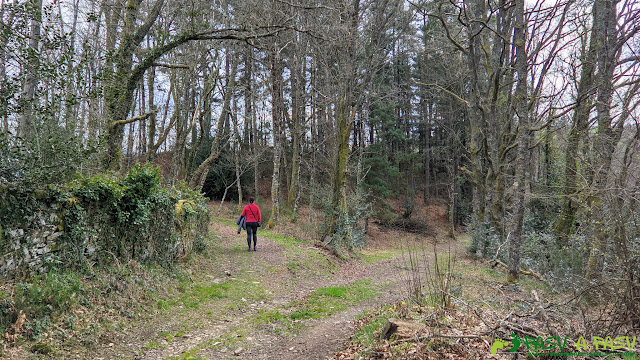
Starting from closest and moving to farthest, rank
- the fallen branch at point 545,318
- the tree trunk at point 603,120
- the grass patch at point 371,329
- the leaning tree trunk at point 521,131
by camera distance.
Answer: the fallen branch at point 545,318, the grass patch at point 371,329, the tree trunk at point 603,120, the leaning tree trunk at point 521,131

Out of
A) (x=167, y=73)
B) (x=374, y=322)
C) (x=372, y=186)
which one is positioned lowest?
(x=374, y=322)

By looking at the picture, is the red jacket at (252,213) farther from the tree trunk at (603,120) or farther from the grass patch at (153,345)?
the tree trunk at (603,120)

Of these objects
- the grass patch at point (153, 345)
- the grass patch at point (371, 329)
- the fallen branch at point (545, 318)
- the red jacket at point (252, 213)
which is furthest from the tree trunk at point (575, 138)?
the grass patch at point (153, 345)

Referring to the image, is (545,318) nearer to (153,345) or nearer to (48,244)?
(153,345)

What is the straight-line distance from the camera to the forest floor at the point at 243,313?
4.69 m

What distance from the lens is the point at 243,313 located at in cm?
693

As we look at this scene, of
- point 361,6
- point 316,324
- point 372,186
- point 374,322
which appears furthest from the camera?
point 372,186

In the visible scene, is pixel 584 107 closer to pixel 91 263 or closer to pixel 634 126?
pixel 634 126

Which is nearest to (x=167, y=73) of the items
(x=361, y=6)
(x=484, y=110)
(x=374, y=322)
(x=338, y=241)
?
(x=361, y=6)

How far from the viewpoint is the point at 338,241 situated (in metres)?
14.0

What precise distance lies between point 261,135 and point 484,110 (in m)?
20.3

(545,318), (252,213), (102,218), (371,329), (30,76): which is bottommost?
(371,329)

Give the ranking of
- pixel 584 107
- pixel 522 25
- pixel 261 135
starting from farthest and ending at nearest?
pixel 261 135
pixel 584 107
pixel 522 25

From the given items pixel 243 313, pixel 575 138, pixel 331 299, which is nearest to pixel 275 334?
pixel 243 313
